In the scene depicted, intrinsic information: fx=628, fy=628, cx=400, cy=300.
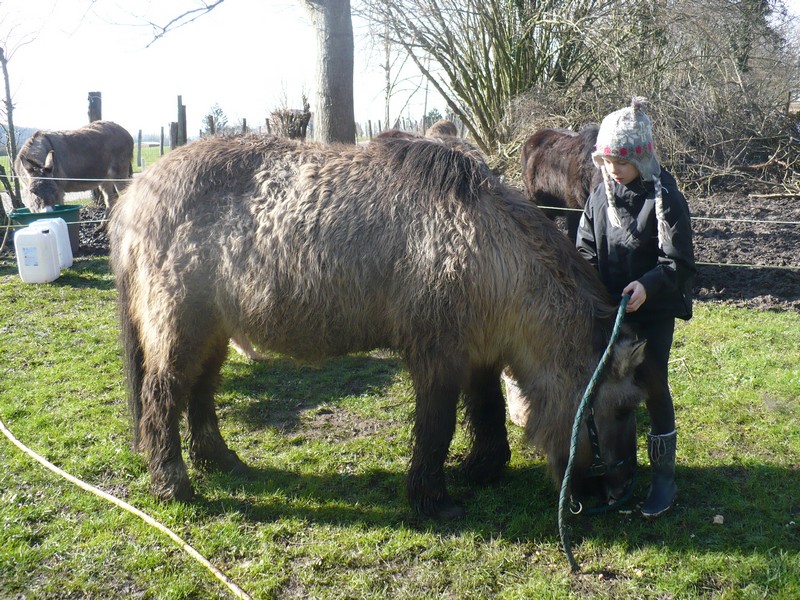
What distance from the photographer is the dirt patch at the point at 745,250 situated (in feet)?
22.6

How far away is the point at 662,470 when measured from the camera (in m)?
3.50

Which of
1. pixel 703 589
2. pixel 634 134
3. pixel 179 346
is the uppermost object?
pixel 634 134

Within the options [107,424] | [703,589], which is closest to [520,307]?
[703,589]

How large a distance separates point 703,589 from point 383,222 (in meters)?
2.35

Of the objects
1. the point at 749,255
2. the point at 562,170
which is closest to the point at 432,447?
the point at 562,170

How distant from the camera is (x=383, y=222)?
3.39 meters

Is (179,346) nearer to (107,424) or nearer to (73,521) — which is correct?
(73,521)

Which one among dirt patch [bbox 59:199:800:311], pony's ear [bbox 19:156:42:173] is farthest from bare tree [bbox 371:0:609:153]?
pony's ear [bbox 19:156:42:173]

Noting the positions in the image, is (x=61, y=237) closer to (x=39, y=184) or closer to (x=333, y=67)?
(x=39, y=184)

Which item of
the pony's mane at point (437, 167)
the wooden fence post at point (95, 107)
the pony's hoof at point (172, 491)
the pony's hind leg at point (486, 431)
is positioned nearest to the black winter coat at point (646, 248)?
the pony's mane at point (437, 167)

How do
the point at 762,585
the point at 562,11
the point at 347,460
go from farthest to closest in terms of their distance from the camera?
the point at 562,11
the point at 347,460
the point at 762,585

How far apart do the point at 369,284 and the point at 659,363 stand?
1.63 m

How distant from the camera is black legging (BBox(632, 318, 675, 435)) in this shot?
338cm

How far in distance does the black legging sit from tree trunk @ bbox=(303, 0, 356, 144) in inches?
162
